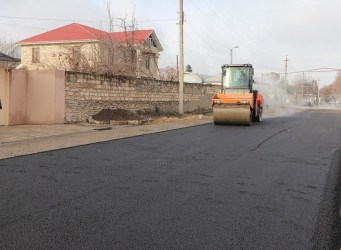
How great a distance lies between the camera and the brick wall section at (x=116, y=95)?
599 inches

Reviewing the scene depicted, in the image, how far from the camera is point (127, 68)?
2086cm

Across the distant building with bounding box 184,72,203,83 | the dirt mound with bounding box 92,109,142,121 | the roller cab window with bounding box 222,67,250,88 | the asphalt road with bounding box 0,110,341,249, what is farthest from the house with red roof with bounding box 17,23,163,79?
the distant building with bounding box 184,72,203,83

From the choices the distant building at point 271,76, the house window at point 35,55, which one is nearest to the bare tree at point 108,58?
the house window at point 35,55

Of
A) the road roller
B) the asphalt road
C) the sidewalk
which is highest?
the road roller

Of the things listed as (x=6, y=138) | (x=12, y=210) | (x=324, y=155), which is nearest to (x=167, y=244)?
(x=12, y=210)

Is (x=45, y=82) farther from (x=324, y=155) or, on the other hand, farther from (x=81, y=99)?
(x=324, y=155)

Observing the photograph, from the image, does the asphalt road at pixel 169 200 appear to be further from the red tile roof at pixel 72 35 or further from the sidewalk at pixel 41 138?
the red tile roof at pixel 72 35

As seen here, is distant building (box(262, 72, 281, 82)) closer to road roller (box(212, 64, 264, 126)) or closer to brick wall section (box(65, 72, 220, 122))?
brick wall section (box(65, 72, 220, 122))

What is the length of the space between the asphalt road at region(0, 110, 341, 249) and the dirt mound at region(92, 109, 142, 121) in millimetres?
8306

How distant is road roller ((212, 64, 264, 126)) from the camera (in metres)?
15.3

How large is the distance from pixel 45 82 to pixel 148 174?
10.4 metres

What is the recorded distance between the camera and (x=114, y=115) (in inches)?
661

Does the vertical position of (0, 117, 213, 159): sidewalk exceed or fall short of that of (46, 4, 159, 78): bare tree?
it falls short

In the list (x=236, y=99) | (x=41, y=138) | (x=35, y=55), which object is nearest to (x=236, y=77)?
(x=236, y=99)
